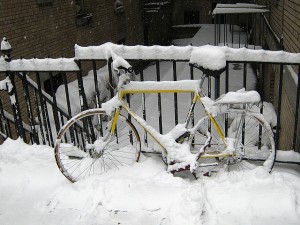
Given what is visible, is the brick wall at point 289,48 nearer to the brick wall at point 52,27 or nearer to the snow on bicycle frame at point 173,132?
the snow on bicycle frame at point 173,132

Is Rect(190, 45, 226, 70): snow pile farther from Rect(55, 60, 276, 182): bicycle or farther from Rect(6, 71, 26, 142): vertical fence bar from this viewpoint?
Rect(6, 71, 26, 142): vertical fence bar

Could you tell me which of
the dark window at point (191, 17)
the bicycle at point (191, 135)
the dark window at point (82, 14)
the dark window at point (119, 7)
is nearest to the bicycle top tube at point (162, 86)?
the bicycle at point (191, 135)

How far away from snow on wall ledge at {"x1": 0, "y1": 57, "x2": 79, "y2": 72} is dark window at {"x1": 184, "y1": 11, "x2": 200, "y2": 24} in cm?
2393

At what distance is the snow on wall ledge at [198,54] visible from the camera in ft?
10.5

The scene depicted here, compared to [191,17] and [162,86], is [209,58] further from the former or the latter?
[191,17]

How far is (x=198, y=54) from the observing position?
3227 mm

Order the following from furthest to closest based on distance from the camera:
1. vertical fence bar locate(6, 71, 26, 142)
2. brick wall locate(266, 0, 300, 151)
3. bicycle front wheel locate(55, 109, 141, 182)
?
brick wall locate(266, 0, 300, 151), vertical fence bar locate(6, 71, 26, 142), bicycle front wheel locate(55, 109, 141, 182)

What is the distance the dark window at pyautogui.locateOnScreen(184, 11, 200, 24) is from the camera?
26469mm

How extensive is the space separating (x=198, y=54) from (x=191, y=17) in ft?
80.5

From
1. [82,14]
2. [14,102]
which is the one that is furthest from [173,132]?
[82,14]

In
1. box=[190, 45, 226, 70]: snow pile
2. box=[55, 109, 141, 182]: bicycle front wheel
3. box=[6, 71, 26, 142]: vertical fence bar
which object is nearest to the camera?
box=[190, 45, 226, 70]: snow pile

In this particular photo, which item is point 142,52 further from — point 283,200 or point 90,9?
point 90,9

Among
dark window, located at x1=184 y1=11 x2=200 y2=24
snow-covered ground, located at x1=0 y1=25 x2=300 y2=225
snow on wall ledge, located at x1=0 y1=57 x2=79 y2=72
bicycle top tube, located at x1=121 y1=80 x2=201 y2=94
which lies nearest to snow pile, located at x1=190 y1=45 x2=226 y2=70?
bicycle top tube, located at x1=121 y1=80 x2=201 y2=94

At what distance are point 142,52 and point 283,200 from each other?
191 centimetres
